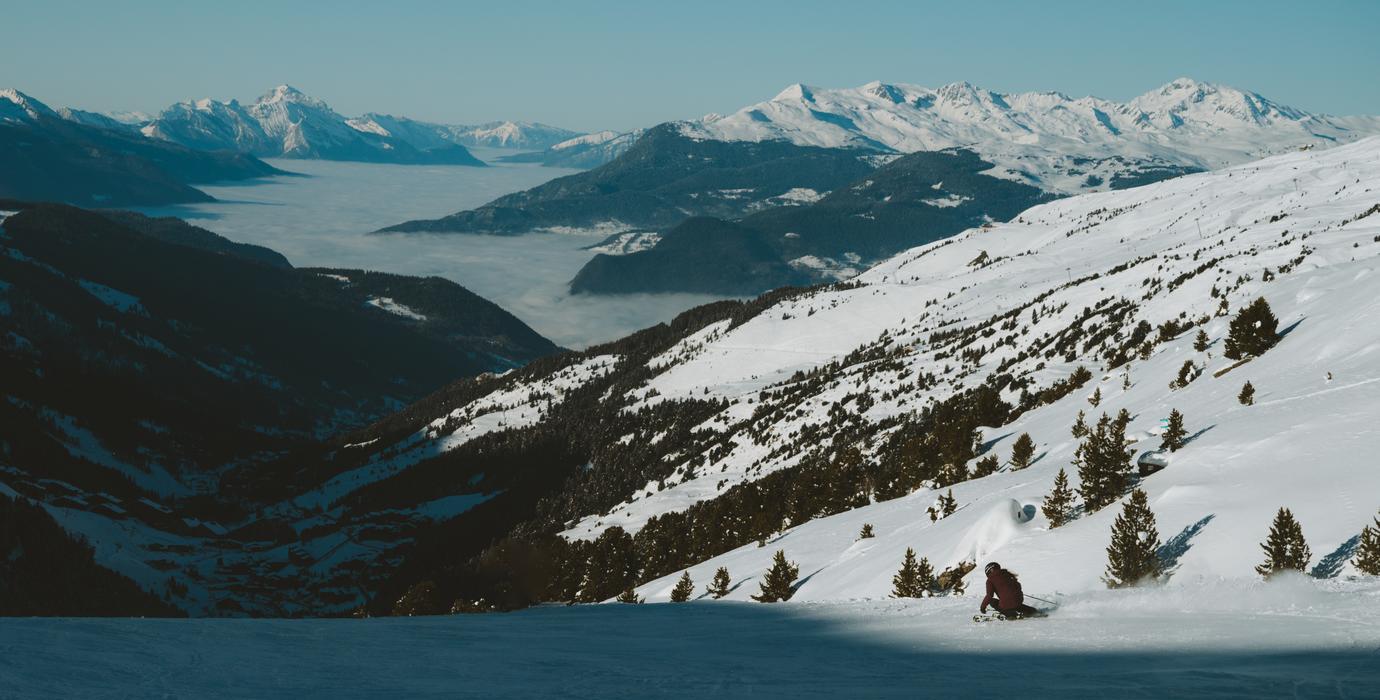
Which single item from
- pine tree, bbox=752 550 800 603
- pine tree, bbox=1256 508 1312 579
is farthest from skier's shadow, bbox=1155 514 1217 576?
pine tree, bbox=752 550 800 603

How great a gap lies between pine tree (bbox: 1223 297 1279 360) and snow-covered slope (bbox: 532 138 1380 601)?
0.74 metres

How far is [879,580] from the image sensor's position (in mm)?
22625

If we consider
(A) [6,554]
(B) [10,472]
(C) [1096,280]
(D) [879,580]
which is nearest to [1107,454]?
(D) [879,580]

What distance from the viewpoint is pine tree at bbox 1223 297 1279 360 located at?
31984 millimetres

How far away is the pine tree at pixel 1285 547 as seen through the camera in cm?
1465

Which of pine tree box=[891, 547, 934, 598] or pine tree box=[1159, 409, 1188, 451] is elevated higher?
pine tree box=[1159, 409, 1188, 451]

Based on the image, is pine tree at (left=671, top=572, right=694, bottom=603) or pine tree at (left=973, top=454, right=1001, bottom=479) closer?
pine tree at (left=671, top=572, right=694, bottom=603)

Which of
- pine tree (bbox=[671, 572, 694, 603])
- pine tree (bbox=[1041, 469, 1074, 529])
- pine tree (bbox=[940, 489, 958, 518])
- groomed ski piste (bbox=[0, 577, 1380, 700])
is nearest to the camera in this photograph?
groomed ski piste (bbox=[0, 577, 1380, 700])

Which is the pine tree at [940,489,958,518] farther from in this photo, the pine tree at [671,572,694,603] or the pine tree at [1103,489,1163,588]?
the pine tree at [1103,489,1163,588]

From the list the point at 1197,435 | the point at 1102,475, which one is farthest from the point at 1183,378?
the point at 1102,475

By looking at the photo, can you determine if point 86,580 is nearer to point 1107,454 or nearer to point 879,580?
point 879,580

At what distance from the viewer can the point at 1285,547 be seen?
14.8 meters

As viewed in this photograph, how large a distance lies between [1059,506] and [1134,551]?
4.77 metres

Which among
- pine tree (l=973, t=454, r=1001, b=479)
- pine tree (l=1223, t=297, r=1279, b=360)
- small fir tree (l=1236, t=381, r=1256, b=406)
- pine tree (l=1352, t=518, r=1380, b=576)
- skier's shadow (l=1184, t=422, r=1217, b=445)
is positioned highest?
pine tree (l=1223, t=297, r=1279, b=360)
